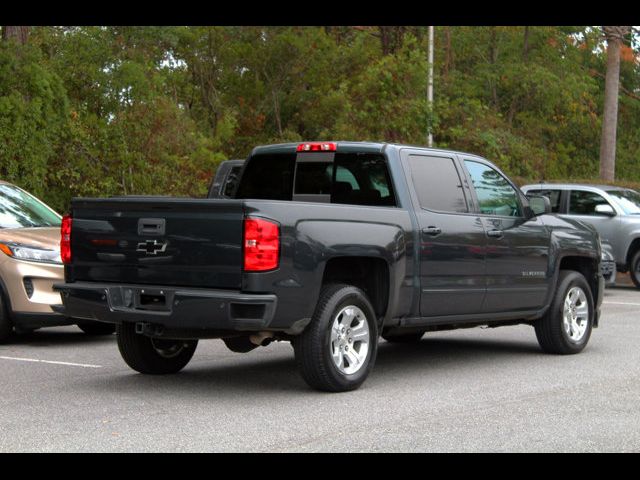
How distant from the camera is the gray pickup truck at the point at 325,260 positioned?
7.82 m

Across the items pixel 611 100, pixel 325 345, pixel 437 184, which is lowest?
pixel 325 345

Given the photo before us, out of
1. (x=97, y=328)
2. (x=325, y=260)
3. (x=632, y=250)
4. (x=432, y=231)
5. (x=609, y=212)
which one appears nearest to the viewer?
(x=325, y=260)

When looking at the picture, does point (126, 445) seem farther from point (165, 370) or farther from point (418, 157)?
point (418, 157)

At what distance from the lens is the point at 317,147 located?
9.62m

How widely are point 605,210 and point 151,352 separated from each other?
1286 centimetres

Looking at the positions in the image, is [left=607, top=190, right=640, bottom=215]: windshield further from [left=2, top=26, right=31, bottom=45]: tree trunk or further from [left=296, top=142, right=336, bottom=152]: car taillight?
[left=296, top=142, right=336, bottom=152]: car taillight

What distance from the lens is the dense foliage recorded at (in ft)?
67.5

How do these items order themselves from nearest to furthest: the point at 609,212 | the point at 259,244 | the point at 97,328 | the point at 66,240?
1. the point at 259,244
2. the point at 66,240
3. the point at 97,328
4. the point at 609,212

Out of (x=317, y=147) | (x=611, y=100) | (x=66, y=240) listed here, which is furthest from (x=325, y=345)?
(x=611, y=100)

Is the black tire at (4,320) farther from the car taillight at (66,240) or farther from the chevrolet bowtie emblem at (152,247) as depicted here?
the chevrolet bowtie emblem at (152,247)

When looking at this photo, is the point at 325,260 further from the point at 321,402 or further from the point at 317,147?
the point at 317,147

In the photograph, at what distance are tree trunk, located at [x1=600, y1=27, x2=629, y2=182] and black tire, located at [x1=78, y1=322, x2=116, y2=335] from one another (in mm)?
22154

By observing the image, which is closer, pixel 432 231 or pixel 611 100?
pixel 432 231

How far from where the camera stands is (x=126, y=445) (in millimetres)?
6434
